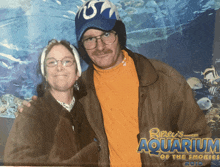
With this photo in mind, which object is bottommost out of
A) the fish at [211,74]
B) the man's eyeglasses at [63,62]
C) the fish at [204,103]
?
the fish at [204,103]

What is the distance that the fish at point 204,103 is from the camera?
1.73 meters

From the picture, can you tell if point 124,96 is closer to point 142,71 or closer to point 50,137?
point 142,71

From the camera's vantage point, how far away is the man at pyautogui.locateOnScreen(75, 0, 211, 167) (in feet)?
5.45

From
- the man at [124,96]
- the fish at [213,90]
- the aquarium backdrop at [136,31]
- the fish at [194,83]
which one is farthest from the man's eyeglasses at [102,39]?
the fish at [213,90]

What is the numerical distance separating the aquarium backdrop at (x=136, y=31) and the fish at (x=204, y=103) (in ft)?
0.19

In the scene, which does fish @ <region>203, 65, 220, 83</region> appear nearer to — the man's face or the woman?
the man's face

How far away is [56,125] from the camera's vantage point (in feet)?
5.61

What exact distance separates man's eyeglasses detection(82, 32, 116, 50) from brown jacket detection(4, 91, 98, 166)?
0.57 metres

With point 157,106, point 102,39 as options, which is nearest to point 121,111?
point 157,106

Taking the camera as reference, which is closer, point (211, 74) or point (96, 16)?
point (96, 16)

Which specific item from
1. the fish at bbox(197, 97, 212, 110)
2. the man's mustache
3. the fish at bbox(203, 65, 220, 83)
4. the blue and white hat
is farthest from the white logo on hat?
the fish at bbox(197, 97, 212, 110)

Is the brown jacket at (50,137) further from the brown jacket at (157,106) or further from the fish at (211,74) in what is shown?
the fish at (211,74)

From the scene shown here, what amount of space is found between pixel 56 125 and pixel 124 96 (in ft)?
2.31

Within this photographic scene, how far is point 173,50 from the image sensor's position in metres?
1.73
